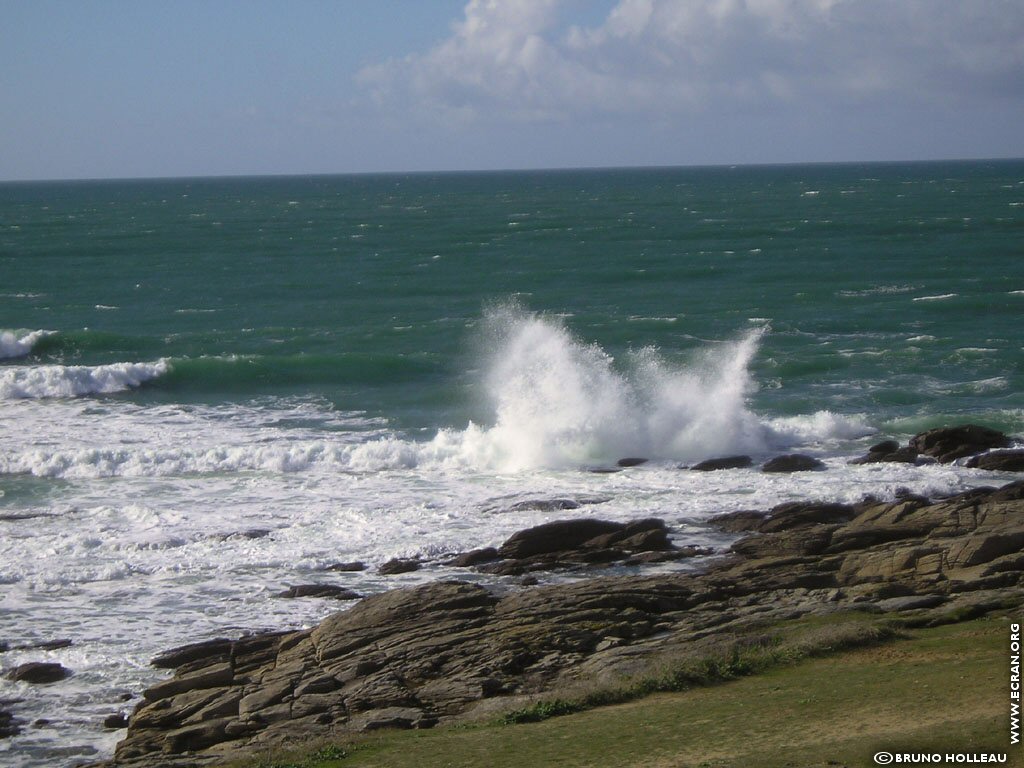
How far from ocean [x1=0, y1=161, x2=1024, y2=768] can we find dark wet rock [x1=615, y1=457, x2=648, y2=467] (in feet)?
1.88

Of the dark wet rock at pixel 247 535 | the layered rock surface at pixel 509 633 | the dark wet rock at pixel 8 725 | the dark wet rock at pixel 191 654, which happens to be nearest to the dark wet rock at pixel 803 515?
the layered rock surface at pixel 509 633

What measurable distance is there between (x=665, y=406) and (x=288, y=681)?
59.5ft

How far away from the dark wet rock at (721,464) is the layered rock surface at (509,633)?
7.55 m

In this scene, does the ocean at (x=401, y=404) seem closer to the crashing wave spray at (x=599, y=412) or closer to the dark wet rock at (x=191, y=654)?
the crashing wave spray at (x=599, y=412)

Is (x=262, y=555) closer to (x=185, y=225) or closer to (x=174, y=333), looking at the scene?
(x=174, y=333)

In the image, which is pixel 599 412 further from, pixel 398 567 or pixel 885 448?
pixel 398 567

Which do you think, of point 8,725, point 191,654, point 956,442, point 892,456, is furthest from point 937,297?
point 8,725

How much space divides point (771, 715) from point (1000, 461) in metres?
16.4

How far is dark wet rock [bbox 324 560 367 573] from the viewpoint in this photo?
22953 millimetres

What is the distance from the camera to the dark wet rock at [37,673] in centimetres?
1820

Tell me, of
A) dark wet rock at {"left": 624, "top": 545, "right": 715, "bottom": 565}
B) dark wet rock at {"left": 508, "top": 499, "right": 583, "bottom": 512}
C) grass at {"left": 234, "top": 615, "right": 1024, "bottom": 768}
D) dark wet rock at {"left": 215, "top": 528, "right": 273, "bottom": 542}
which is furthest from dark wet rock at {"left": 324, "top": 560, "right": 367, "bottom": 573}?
grass at {"left": 234, "top": 615, "right": 1024, "bottom": 768}

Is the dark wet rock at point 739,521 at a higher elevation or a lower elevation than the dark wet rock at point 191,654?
higher

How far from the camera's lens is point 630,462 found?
3084 centimetres

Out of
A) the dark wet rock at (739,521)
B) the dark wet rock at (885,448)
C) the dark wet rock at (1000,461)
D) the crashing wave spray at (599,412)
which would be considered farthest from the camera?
the crashing wave spray at (599,412)
